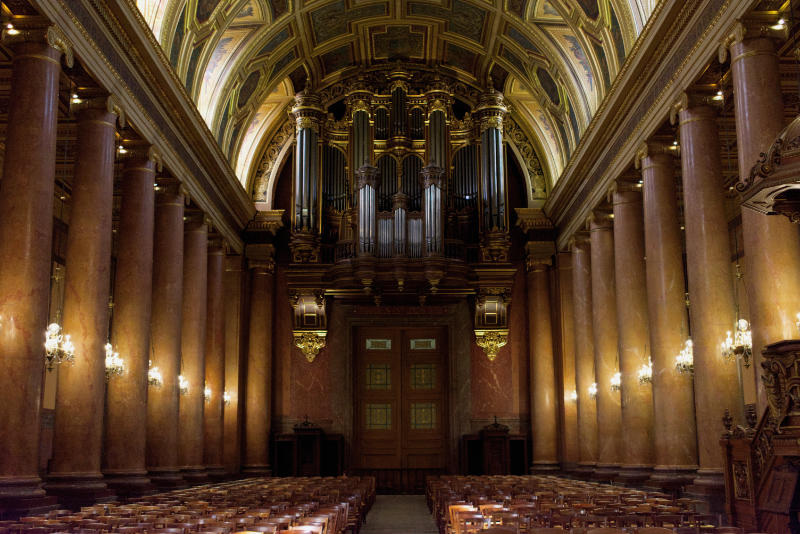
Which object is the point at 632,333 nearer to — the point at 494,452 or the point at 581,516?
the point at 494,452

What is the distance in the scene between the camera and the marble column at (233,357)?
92.4 ft

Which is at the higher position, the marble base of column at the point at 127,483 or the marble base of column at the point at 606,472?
the marble base of column at the point at 127,483

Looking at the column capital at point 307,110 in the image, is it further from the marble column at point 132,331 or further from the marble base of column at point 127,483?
the marble base of column at point 127,483

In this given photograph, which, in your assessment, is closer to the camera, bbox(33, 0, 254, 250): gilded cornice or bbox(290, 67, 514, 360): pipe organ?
bbox(33, 0, 254, 250): gilded cornice

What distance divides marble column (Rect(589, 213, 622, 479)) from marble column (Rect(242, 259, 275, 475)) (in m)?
11.4

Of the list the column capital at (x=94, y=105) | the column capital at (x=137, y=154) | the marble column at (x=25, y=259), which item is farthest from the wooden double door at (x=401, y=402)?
the marble column at (x=25, y=259)

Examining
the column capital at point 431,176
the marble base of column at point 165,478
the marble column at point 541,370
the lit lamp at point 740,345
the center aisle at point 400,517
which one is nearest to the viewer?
the lit lamp at point 740,345

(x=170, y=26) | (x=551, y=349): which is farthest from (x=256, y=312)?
(x=170, y=26)

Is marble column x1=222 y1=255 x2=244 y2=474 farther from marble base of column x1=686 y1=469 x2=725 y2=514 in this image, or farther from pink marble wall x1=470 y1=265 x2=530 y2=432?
marble base of column x1=686 y1=469 x2=725 y2=514

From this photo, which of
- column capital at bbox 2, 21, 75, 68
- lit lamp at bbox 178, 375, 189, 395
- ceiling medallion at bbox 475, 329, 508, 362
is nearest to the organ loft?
column capital at bbox 2, 21, 75, 68

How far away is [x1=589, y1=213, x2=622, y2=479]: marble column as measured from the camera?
74.4ft

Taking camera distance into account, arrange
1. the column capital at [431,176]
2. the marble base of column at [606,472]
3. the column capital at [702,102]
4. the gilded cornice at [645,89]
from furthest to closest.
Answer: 1. the column capital at [431,176]
2. the marble base of column at [606,472]
3. the column capital at [702,102]
4. the gilded cornice at [645,89]

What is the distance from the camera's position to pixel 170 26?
66.3ft

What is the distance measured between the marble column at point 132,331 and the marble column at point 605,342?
11656 millimetres
